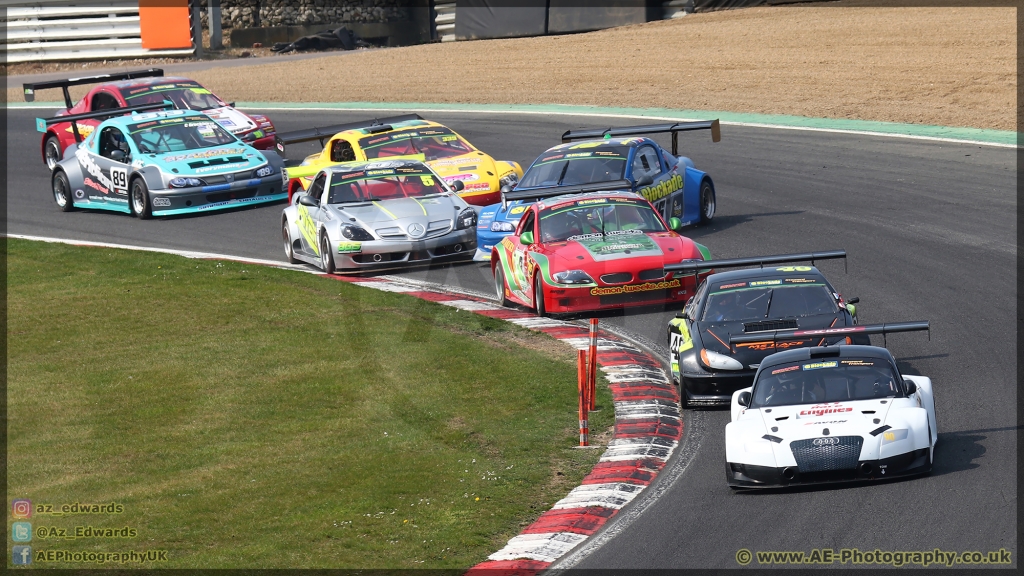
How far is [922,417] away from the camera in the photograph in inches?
398

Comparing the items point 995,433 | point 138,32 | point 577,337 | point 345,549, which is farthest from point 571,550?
point 138,32

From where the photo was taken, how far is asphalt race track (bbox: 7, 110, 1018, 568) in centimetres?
928

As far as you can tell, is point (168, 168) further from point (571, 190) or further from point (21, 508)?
point (21, 508)

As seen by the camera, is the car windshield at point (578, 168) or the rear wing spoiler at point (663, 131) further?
the rear wing spoiler at point (663, 131)

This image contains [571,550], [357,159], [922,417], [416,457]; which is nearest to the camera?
[571,550]

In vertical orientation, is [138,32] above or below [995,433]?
above

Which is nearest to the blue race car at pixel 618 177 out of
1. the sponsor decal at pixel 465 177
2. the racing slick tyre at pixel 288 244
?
the sponsor decal at pixel 465 177

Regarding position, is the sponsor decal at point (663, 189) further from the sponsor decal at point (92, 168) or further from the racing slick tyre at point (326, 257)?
the sponsor decal at point (92, 168)

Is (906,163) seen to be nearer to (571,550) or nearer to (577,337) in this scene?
(577,337)

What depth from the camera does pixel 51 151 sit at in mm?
27922

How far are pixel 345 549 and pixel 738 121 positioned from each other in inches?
801

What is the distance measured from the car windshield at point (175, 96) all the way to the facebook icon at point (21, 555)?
1782cm

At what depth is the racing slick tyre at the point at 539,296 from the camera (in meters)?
15.9

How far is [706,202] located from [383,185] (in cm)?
481
